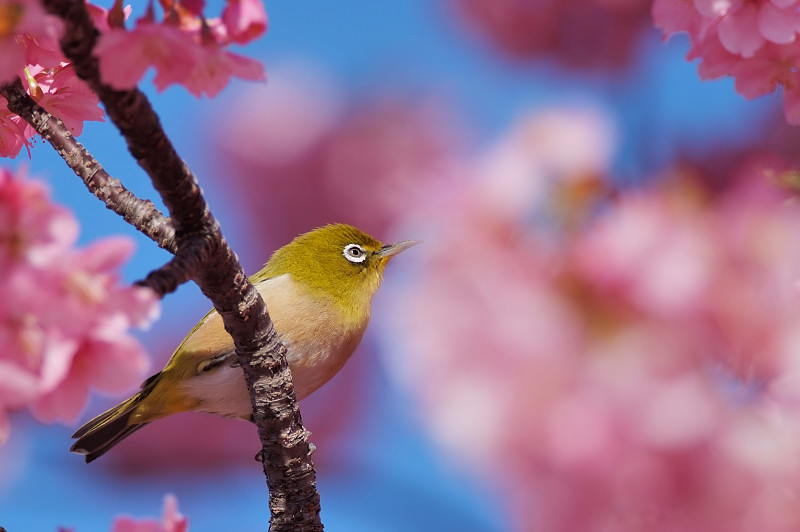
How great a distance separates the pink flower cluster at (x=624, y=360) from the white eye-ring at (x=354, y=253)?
269cm

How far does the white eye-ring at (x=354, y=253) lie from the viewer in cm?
460

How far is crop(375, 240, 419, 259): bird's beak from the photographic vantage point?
4754 millimetres

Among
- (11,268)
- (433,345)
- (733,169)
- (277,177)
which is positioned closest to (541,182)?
(433,345)

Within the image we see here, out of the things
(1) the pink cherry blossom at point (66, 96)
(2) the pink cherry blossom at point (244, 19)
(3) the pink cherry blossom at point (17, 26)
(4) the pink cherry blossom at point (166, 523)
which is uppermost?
(1) the pink cherry blossom at point (66, 96)

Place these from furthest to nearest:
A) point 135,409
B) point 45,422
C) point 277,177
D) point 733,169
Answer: point 277,177, point 135,409, point 733,169, point 45,422

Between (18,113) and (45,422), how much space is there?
1.40 meters

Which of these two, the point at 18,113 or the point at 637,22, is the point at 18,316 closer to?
the point at 18,113

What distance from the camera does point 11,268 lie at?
137cm

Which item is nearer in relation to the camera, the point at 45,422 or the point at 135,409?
the point at 45,422

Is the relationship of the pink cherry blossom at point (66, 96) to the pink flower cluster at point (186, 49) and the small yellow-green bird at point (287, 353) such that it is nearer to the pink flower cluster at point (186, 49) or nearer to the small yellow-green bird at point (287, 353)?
the pink flower cluster at point (186, 49)

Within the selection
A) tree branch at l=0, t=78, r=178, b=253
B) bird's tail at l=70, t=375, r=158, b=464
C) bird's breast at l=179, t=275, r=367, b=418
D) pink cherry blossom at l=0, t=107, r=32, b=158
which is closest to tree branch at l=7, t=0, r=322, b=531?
tree branch at l=0, t=78, r=178, b=253

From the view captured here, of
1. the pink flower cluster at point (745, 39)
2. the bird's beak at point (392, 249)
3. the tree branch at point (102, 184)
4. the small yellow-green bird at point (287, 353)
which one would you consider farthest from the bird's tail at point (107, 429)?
the pink flower cluster at point (745, 39)

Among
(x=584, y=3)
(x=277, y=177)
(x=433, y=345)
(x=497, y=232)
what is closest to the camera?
(x=433, y=345)

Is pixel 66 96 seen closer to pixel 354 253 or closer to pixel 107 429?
pixel 107 429
